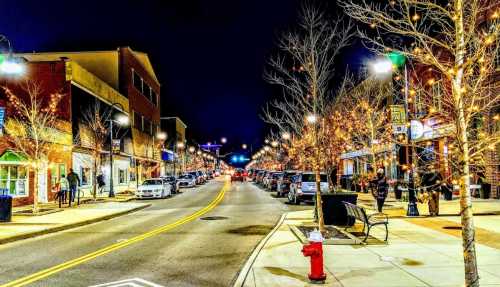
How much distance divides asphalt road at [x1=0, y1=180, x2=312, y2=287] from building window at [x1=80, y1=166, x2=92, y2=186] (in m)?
18.7

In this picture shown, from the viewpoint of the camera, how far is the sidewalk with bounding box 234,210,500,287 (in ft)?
26.2

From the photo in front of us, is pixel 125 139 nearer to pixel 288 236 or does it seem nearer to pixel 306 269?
pixel 288 236

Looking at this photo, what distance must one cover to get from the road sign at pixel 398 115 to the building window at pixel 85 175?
25502 mm

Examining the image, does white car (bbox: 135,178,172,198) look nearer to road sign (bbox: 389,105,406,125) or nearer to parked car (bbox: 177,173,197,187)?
parked car (bbox: 177,173,197,187)

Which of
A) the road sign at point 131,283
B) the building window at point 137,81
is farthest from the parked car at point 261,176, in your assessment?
the road sign at point 131,283

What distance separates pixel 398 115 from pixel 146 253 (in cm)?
1132

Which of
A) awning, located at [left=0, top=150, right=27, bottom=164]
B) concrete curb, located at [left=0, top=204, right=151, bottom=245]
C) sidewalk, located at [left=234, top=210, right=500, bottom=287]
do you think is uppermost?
awning, located at [left=0, top=150, right=27, bottom=164]

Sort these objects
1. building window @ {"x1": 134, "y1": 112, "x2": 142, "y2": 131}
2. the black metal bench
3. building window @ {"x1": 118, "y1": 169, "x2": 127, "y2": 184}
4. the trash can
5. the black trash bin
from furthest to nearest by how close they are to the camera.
→ building window @ {"x1": 134, "y1": 112, "x2": 142, "y2": 131}, building window @ {"x1": 118, "y1": 169, "x2": 127, "y2": 184}, the trash can, the black trash bin, the black metal bench

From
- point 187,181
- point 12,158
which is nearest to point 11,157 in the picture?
point 12,158

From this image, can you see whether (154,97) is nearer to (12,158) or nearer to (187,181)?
(187,181)

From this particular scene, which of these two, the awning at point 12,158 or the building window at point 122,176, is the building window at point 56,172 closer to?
the awning at point 12,158

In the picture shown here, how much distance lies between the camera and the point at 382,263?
30.5ft

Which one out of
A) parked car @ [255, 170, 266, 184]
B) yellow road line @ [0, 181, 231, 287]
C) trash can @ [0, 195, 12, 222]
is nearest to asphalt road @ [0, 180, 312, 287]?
yellow road line @ [0, 181, 231, 287]

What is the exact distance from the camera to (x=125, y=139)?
48688 millimetres
